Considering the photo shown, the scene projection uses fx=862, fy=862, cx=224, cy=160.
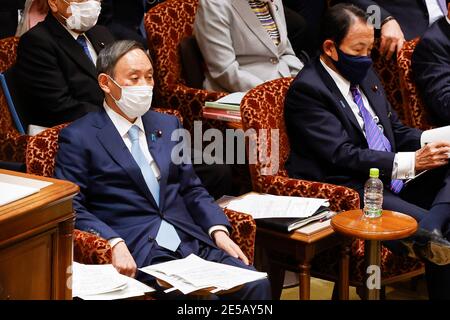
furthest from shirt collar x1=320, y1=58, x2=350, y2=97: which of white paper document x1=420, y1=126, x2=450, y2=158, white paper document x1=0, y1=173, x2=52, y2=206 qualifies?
white paper document x1=0, y1=173, x2=52, y2=206

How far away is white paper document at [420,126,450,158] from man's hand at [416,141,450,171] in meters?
0.06

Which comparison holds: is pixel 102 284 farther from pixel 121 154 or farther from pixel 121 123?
pixel 121 123

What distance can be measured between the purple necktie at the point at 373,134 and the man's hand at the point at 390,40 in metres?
0.72

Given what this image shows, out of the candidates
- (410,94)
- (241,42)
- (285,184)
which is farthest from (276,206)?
(241,42)

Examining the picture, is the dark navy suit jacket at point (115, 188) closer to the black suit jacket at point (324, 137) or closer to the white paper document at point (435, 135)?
the black suit jacket at point (324, 137)

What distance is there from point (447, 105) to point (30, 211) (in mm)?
2588

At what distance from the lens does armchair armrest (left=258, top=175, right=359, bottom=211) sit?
3498 mm

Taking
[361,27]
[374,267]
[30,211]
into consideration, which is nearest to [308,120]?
[361,27]

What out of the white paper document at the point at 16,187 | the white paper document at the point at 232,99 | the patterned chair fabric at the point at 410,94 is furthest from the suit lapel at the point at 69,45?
the white paper document at the point at 16,187

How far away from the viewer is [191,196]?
3369 millimetres

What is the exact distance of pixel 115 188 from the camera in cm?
316

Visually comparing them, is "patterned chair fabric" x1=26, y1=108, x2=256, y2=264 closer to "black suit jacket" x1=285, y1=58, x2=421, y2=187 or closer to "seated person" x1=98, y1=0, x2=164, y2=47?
"black suit jacket" x1=285, y1=58, x2=421, y2=187
